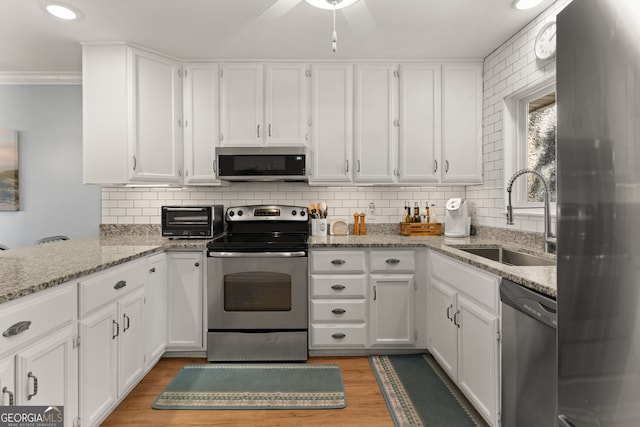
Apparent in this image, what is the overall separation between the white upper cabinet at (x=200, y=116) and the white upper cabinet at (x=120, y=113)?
24 cm

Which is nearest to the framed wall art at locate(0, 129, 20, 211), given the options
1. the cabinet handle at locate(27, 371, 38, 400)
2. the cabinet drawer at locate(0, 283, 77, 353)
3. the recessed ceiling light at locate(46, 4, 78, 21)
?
the recessed ceiling light at locate(46, 4, 78, 21)

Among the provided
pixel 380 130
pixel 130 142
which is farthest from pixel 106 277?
pixel 380 130

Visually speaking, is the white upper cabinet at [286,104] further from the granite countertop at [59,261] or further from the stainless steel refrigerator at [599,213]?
the stainless steel refrigerator at [599,213]

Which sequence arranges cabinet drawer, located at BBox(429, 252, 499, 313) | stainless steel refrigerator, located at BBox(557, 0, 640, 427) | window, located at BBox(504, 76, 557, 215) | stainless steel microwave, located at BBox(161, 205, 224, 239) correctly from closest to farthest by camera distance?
stainless steel refrigerator, located at BBox(557, 0, 640, 427), cabinet drawer, located at BBox(429, 252, 499, 313), window, located at BBox(504, 76, 557, 215), stainless steel microwave, located at BBox(161, 205, 224, 239)

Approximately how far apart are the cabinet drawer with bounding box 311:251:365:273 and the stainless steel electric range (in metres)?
0.11

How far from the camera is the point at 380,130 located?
313cm

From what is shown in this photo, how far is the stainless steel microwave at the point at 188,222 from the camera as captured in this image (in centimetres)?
290

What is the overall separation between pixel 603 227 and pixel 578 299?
155mm

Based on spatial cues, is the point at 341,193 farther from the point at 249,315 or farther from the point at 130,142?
the point at 130,142

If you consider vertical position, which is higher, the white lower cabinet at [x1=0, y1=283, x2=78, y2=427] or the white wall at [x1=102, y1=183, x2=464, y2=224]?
the white wall at [x1=102, y1=183, x2=464, y2=224]

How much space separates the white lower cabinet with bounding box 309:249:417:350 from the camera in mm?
2791

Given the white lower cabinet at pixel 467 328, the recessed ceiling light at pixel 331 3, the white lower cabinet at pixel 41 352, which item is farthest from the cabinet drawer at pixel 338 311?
the recessed ceiling light at pixel 331 3

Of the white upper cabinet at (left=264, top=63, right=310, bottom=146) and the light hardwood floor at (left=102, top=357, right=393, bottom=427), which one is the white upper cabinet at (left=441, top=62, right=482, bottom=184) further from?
the light hardwood floor at (left=102, top=357, right=393, bottom=427)

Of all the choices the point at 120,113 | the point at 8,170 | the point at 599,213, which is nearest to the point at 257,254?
the point at 120,113
